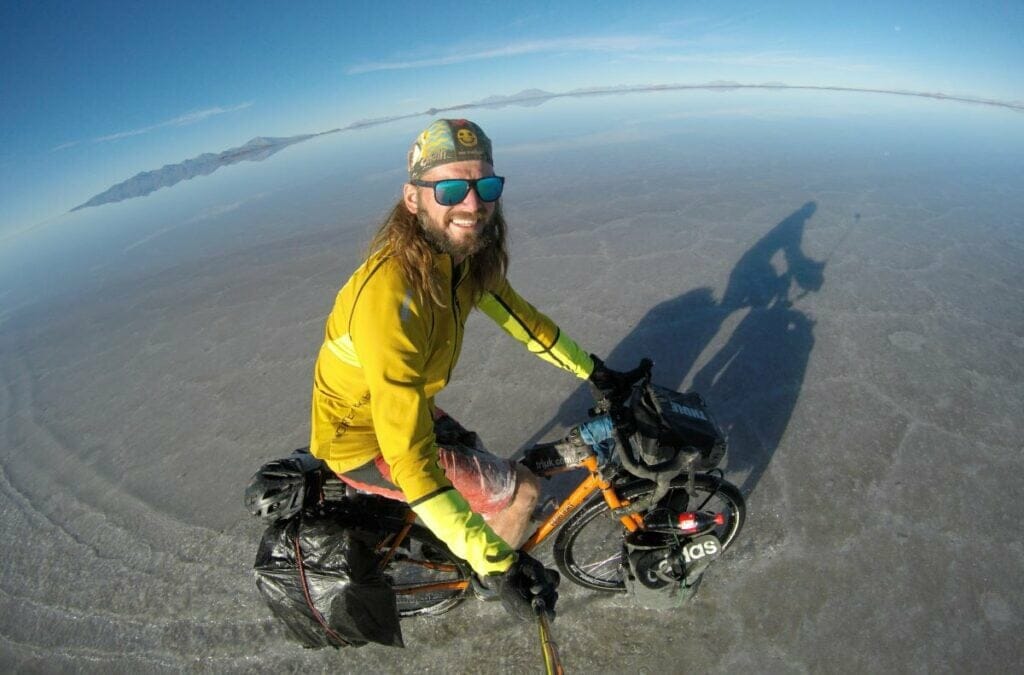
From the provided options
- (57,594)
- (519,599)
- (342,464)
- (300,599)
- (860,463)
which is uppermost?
(342,464)

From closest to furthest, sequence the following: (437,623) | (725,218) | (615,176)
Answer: (437,623) → (725,218) → (615,176)

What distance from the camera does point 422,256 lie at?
1.53 meters

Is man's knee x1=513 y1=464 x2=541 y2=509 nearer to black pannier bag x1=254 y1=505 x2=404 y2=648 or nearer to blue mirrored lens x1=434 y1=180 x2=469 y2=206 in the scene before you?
black pannier bag x1=254 y1=505 x2=404 y2=648

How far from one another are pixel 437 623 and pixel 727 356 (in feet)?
10.4

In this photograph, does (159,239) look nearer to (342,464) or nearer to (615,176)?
(615,176)

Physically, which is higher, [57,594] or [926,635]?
[926,635]

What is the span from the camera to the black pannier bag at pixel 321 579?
160 cm

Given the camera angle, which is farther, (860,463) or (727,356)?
(727,356)

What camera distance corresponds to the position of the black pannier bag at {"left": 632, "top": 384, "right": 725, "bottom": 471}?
5.14 feet

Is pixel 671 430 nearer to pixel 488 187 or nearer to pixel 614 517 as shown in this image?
pixel 614 517

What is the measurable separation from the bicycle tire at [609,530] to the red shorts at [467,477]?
396 millimetres

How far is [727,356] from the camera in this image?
12.4ft

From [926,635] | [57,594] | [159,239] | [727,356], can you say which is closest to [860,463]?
[926,635]

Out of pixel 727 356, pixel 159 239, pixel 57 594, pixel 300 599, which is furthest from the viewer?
pixel 159 239
